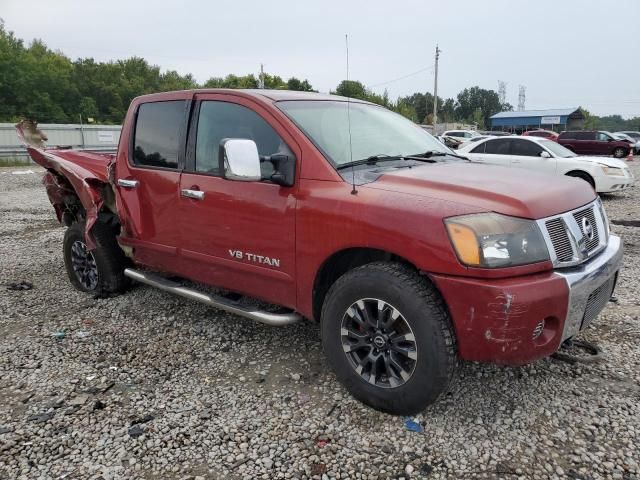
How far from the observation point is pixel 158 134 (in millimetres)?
4055

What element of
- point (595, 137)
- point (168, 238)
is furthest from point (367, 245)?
point (595, 137)

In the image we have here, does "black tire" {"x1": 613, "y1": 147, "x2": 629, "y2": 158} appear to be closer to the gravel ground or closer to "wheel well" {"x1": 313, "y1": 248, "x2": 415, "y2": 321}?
the gravel ground

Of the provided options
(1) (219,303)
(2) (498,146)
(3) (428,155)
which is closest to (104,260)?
(1) (219,303)

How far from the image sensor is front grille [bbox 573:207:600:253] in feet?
9.14

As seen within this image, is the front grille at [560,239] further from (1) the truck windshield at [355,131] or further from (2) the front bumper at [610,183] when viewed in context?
(2) the front bumper at [610,183]

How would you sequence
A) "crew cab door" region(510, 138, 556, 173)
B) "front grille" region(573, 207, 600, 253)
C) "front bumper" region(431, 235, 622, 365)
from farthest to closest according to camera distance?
"crew cab door" region(510, 138, 556, 173) → "front grille" region(573, 207, 600, 253) → "front bumper" region(431, 235, 622, 365)

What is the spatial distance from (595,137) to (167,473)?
2593cm

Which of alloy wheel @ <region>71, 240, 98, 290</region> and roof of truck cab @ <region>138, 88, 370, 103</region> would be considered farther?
alloy wheel @ <region>71, 240, 98, 290</region>

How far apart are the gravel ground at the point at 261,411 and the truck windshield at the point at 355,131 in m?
1.50

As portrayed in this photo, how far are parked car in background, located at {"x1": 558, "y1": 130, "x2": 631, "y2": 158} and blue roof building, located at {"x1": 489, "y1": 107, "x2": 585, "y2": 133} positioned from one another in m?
39.9

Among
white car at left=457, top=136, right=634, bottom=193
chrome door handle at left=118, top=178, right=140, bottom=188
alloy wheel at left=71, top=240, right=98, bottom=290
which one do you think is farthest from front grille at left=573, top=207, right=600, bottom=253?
white car at left=457, top=136, right=634, bottom=193

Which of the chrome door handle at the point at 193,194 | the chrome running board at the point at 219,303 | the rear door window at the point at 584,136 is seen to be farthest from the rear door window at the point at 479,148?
the rear door window at the point at 584,136

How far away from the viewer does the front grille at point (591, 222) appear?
2787mm

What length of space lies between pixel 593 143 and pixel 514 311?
24.7 meters
